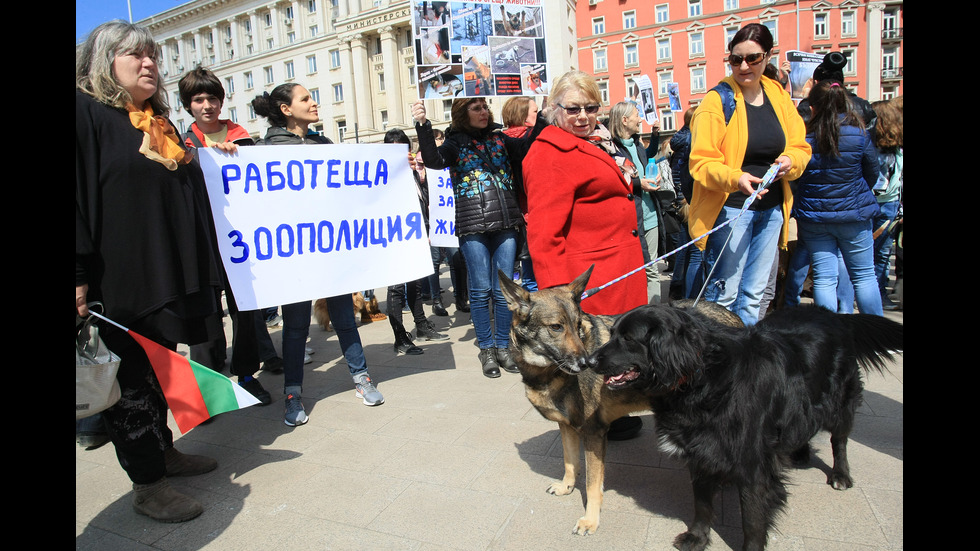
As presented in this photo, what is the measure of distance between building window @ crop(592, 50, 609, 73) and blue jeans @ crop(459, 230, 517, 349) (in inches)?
2117

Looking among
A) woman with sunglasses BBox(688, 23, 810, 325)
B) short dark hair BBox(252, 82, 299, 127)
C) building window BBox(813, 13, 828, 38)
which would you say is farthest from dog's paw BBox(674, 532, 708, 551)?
building window BBox(813, 13, 828, 38)

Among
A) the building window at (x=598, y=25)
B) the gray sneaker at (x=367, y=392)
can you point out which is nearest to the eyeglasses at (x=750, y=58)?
the gray sneaker at (x=367, y=392)

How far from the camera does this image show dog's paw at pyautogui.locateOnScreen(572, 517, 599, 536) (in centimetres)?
256

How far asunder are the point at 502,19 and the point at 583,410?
3.88m

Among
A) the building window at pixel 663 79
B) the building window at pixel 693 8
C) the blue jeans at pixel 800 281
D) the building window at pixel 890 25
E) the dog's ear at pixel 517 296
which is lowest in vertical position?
the blue jeans at pixel 800 281

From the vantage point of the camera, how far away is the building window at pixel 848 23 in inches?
1737

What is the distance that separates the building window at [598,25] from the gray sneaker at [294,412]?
5659cm

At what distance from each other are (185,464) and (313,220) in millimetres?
1968

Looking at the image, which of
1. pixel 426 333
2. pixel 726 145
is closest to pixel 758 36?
pixel 726 145

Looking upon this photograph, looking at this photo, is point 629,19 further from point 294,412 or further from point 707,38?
point 294,412

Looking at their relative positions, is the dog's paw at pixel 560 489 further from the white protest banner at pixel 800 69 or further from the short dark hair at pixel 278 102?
the white protest banner at pixel 800 69

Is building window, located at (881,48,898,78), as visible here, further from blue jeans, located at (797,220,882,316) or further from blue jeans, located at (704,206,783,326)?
blue jeans, located at (704,206,783,326)
